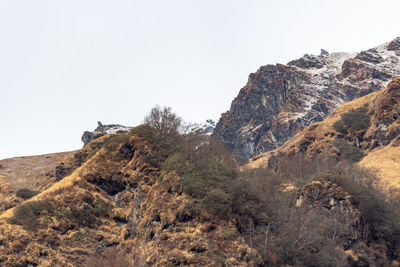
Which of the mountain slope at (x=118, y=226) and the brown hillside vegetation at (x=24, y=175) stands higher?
the brown hillside vegetation at (x=24, y=175)

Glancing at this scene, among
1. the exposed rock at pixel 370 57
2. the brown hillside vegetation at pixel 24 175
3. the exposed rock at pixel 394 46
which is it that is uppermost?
the exposed rock at pixel 394 46

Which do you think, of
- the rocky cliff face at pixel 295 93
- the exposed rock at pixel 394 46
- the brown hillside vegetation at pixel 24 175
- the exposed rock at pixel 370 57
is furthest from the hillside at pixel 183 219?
the exposed rock at pixel 394 46

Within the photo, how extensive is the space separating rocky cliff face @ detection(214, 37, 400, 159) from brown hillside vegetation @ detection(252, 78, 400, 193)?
5302 cm

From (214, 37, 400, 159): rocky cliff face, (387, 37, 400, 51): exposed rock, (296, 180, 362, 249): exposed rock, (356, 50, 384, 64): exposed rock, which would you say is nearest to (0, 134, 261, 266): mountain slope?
(296, 180, 362, 249): exposed rock

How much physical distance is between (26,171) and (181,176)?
97.4 m

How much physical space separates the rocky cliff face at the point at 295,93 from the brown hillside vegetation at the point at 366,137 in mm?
53020

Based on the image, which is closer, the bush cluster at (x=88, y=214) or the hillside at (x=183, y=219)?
the hillside at (x=183, y=219)

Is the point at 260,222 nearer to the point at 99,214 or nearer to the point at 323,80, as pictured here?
the point at 99,214

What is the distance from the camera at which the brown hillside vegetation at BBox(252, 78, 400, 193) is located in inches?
2774

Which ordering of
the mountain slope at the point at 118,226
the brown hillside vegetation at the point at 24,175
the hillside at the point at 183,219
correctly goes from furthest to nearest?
the brown hillside vegetation at the point at 24,175
the hillside at the point at 183,219
the mountain slope at the point at 118,226

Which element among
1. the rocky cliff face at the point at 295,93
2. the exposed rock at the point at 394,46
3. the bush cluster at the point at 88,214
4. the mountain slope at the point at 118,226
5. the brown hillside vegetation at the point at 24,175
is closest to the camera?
the mountain slope at the point at 118,226

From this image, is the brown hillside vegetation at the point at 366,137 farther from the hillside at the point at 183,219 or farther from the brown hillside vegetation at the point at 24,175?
the brown hillside vegetation at the point at 24,175

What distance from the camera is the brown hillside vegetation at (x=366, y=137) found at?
70456 millimetres

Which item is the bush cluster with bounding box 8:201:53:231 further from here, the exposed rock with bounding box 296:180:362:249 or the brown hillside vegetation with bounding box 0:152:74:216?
the brown hillside vegetation with bounding box 0:152:74:216
